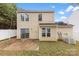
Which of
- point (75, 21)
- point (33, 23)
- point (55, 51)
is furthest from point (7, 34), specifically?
point (75, 21)

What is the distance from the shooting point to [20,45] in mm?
9234

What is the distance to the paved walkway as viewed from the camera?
9.21m

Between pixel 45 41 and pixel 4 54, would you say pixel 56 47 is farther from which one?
pixel 4 54

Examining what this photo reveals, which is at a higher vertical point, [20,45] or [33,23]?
[33,23]

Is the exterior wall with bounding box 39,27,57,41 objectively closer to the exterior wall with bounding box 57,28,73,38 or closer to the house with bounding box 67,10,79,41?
the exterior wall with bounding box 57,28,73,38

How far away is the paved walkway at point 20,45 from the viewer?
921 centimetres

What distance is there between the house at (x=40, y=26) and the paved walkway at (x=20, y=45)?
0.08m

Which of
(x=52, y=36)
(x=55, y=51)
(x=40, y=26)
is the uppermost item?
(x=40, y=26)

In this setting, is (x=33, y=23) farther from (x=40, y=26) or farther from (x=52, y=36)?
(x=52, y=36)

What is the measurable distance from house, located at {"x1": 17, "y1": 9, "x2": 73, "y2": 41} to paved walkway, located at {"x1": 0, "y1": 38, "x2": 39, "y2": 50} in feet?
0.25

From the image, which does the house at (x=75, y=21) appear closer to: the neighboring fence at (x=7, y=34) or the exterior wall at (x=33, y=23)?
the exterior wall at (x=33, y=23)

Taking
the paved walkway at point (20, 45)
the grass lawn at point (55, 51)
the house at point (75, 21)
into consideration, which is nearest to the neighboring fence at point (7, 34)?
the paved walkway at point (20, 45)

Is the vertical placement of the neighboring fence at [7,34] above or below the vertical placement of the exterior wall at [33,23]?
below

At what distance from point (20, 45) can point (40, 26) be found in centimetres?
45
